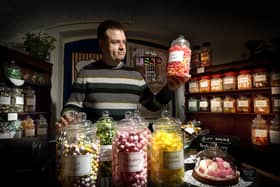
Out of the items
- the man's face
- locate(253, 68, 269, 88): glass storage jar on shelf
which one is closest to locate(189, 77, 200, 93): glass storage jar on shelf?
locate(253, 68, 269, 88): glass storage jar on shelf

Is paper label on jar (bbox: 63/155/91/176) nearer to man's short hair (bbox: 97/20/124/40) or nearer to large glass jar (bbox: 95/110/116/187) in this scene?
large glass jar (bbox: 95/110/116/187)

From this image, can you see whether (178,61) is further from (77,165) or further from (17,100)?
(17,100)

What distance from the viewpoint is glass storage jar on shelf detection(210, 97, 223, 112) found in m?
2.45

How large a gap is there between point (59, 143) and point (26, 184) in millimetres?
325

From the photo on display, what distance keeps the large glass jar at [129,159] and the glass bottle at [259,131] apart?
170 centimetres

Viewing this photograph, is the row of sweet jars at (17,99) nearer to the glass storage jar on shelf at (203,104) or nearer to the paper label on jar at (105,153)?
the paper label on jar at (105,153)

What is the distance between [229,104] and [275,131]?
585 millimetres

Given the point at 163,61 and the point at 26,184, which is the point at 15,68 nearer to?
the point at 26,184

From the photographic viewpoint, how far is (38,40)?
2.41 meters

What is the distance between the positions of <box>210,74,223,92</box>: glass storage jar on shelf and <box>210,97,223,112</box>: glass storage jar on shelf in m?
0.11

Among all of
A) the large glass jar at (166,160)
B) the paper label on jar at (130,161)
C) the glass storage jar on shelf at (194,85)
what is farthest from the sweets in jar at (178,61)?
the glass storage jar on shelf at (194,85)

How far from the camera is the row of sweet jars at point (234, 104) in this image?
1955 millimetres

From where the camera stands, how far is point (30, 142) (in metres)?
1.37

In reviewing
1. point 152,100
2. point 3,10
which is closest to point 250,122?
point 152,100
